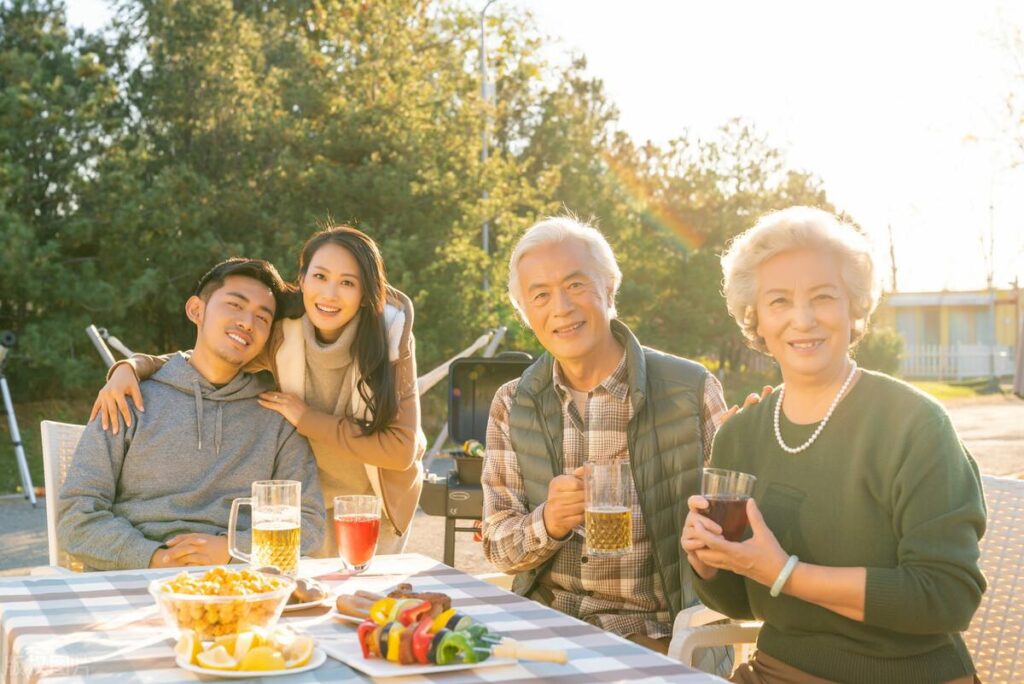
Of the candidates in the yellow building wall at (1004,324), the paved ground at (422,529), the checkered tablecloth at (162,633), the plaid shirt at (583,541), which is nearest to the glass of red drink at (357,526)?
the checkered tablecloth at (162,633)

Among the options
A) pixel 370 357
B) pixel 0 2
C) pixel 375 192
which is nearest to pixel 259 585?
pixel 370 357

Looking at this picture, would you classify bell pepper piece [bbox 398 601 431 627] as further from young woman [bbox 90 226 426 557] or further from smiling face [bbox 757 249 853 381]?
young woman [bbox 90 226 426 557]

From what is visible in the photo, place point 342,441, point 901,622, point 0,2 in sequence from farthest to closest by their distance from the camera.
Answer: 1. point 0,2
2. point 342,441
3. point 901,622

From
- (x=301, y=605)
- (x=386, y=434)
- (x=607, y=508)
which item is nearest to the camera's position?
(x=301, y=605)

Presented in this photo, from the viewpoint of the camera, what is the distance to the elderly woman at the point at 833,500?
7.55 feet

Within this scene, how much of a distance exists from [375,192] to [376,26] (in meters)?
2.76

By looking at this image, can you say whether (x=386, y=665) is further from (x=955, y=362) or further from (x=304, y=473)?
(x=955, y=362)

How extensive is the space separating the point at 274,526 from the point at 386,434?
4.28 ft

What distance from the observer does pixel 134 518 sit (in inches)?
137

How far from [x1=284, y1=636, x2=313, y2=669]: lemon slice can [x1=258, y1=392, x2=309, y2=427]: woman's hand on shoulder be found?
1.71 m

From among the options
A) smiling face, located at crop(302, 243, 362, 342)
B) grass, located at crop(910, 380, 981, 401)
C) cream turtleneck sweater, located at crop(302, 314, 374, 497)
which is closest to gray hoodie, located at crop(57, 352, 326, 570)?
cream turtleneck sweater, located at crop(302, 314, 374, 497)

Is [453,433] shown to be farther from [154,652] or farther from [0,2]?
[0,2]

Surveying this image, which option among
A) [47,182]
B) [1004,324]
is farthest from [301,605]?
[1004,324]

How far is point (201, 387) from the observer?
3.69 meters
